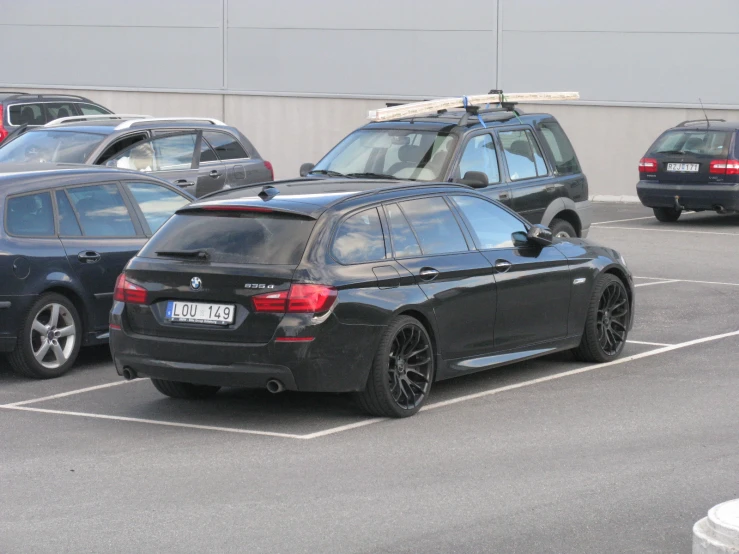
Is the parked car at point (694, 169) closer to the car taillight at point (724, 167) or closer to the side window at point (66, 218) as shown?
the car taillight at point (724, 167)

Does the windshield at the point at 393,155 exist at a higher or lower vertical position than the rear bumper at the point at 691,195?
higher

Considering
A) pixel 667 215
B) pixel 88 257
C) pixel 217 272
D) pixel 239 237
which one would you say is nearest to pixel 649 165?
pixel 667 215

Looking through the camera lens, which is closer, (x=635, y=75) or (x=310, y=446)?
(x=310, y=446)

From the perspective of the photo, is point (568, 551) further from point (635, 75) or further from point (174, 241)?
point (635, 75)

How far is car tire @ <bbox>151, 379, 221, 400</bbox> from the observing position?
30.2ft

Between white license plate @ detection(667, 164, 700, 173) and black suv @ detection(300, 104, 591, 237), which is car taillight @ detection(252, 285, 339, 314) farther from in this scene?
white license plate @ detection(667, 164, 700, 173)

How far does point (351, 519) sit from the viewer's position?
20.9ft

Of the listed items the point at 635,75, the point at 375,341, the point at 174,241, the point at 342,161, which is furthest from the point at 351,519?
the point at 635,75

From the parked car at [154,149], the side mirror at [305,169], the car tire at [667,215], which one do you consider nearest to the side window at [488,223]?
the side mirror at [305,169]

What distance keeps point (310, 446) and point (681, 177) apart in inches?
629

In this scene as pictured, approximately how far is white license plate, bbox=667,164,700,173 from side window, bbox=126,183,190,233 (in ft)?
42.3

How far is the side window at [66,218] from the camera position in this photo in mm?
10461

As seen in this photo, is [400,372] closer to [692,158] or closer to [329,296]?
[329,296]

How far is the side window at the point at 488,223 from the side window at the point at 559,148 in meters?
4.80
